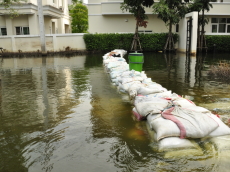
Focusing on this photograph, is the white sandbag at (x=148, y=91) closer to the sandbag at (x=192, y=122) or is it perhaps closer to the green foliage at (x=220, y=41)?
the sandbag at (x=192, y=122)

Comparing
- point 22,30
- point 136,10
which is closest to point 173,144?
point 136,10

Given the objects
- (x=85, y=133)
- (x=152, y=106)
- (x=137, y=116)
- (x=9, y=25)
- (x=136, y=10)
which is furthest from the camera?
(x=9, y=25)

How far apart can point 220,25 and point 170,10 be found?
23.7ft

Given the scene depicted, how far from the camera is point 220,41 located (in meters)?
18.4

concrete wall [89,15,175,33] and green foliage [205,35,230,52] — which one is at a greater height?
concrete wall [89,15,175,33]

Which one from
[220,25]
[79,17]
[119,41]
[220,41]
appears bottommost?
[220,41]

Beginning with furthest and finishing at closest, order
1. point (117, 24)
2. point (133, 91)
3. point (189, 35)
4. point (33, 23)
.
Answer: point (117, 24) < point (33, 23) < point (189, 35) < point (133, 91)

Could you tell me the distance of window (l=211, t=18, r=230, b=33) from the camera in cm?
2139

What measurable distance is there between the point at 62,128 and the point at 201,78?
551 centimetres

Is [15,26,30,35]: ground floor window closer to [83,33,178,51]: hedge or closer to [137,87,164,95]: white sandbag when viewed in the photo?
[83,33,178,51]: hedge

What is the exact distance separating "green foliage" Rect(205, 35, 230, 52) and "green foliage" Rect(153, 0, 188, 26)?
10.0 ft

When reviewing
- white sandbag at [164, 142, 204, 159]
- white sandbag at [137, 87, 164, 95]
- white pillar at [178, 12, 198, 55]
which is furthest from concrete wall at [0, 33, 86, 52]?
white sandbag at [164, 142, 204, 159]

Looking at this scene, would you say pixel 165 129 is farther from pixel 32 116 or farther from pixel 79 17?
pixel 79 17

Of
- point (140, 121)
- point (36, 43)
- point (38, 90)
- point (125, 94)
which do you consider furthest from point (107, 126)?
point (36, 43)
